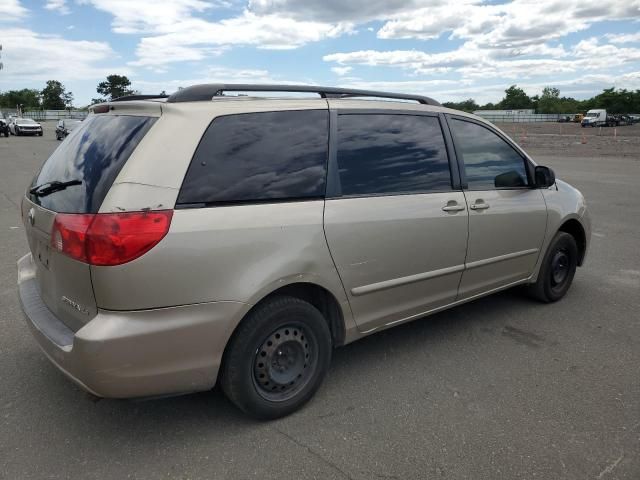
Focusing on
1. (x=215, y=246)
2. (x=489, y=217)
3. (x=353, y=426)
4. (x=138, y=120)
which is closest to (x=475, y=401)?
(x=353, y=426)

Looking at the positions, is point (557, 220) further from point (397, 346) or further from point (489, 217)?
point (397, 346)

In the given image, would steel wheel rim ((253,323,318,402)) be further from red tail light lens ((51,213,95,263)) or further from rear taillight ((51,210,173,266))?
red tail light lens ((51,213,95,263))

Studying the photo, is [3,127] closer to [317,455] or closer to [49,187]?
[49,187]

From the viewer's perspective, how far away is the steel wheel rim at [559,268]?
188 inches

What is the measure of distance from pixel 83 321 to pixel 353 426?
4.87 feet

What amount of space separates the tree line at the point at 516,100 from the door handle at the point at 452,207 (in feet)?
327

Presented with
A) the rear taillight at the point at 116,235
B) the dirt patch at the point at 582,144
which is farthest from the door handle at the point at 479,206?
the dirt patch at the point at 582,144

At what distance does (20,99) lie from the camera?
110 meters

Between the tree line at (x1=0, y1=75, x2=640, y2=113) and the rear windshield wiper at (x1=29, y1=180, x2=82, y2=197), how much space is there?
10089 centimetres

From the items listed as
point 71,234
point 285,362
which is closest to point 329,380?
point 285,362

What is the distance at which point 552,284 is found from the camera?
15.9 feet

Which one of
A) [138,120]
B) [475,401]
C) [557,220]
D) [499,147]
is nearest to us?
[138,120]

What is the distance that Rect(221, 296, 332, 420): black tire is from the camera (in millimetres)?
2729

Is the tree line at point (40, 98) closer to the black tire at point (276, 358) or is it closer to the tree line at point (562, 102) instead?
the tree line at point (562, 102)
